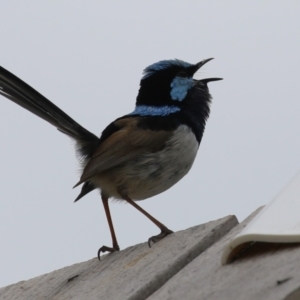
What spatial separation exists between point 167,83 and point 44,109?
86 centimetres

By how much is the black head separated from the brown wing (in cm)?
35

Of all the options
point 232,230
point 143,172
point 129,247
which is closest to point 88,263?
point 129,247

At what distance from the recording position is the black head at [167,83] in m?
5.67

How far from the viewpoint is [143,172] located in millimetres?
5262

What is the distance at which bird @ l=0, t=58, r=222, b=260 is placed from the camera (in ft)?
17.4

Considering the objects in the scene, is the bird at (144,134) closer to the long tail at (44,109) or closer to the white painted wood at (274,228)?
the long tail at (44,109)

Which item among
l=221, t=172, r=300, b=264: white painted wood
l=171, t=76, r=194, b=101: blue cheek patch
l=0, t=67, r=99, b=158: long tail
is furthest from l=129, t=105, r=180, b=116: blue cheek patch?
l=221, t=172, r=300, b=264: white painted wood

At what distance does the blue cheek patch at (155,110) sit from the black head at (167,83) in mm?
23

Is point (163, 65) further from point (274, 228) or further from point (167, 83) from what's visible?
point (274, 228)

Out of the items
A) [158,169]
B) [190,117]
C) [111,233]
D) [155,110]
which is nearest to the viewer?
[111,233]

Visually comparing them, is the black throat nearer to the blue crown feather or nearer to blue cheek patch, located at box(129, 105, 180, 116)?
blue cheek patch, located at box(129, 105, 180, 116)

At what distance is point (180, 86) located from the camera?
575 cm

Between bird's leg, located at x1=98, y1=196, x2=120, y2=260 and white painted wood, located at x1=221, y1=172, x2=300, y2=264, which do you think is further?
bird's leg, located at x1=98, y1=196, x2=120, y2=260

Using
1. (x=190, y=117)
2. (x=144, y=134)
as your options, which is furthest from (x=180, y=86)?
(x=144, y=134)
